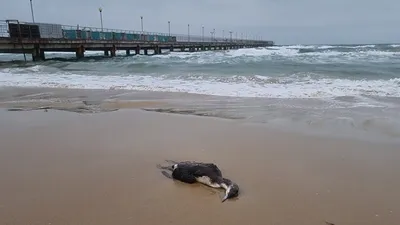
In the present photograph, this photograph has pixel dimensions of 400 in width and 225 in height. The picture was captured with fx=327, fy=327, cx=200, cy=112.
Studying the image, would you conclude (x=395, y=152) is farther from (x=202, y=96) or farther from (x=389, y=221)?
(x=202, y=96)

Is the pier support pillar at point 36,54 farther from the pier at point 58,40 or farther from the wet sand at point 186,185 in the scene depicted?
the wet sand at point 186,185

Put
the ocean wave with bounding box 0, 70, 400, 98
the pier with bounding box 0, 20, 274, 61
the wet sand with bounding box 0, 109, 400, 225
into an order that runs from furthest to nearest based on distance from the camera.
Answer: the pier with bounding box 0, 20, 274, 61 < the ocean wave with bounding box 0, 70, 400, 98 < the wet sand with bounding box 0, 109, 400, 225

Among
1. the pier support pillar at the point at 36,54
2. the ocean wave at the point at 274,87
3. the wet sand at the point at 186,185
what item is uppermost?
the pier support pillar at the point at 36,54

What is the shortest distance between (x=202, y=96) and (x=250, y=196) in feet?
20.9

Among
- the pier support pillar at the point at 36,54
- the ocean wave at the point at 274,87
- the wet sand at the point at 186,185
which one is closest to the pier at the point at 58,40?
the pier support pillar at the point at 36,54

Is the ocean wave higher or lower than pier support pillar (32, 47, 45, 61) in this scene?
lower

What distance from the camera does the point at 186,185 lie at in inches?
137

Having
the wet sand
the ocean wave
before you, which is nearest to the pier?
the ocean wave

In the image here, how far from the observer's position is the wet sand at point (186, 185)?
289 cm

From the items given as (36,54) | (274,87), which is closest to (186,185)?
(274,87)

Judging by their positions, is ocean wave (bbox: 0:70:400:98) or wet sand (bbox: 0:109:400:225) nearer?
wet sand (bbox: 0:109:400:225)

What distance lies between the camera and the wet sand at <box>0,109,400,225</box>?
289cm

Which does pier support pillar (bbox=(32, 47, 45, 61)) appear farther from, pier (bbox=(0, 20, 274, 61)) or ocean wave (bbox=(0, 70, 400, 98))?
ocean wave (bbox=(0, 70, 400, 98))

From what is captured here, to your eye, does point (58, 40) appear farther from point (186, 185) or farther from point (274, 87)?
point (186, 185)
